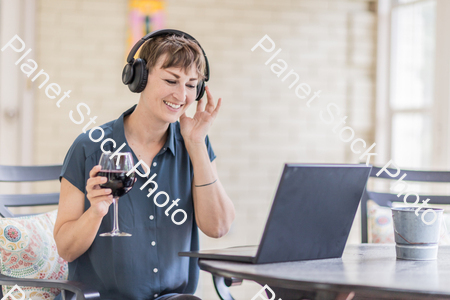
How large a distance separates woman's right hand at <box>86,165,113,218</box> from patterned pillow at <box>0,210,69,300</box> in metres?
0.54

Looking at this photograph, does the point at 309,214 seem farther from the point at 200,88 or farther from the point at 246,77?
the point at 246,77

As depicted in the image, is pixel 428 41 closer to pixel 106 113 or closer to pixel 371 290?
pixel 106 113

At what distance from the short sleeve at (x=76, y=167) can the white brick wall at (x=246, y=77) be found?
6.44ft

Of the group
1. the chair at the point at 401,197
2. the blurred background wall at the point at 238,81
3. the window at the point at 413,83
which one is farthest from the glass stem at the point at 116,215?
the window at the point at 413,83

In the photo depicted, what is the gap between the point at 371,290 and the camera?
0.95 m

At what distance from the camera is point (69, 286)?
1.37 m

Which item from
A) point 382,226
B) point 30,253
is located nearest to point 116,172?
point 30,253

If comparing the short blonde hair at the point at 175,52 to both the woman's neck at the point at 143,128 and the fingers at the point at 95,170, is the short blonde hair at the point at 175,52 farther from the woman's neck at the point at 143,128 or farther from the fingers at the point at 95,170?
the fingers at the point at 95,170

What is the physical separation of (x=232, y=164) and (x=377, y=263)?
254 centimetres

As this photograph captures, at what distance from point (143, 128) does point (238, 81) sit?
6.95ft

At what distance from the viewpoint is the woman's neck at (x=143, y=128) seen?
1.72m

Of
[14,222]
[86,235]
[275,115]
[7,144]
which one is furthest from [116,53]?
[86,235]

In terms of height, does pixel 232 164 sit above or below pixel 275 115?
below

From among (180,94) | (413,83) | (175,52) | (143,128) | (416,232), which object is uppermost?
(413,83)
